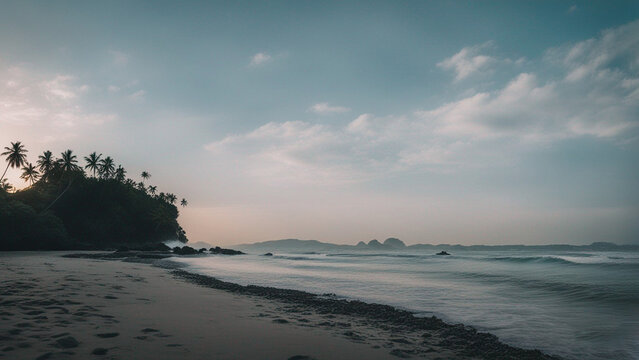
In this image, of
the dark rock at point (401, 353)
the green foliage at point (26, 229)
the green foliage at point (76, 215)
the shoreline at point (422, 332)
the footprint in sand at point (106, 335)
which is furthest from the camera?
the green foliage at point (76, 215)

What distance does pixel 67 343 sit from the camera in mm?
4387

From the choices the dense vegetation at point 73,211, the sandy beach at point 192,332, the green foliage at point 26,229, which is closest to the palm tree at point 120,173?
the dense vegetation at point 73,211

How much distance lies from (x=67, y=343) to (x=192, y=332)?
177 centimetres

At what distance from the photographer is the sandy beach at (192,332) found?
4465 mm

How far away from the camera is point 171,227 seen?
103 m

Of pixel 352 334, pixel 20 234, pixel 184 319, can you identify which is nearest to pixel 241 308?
pixel 184 319

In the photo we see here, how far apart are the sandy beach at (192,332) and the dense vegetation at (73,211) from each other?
5420cm

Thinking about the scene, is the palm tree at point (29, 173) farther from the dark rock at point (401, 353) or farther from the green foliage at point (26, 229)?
the dark rock at point (401, 353)

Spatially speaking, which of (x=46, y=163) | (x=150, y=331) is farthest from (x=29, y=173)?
(x=150, y=331)

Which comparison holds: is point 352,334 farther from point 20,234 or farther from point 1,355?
point 20,234

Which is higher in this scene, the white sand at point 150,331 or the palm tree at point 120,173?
the palm tree at point 120,173

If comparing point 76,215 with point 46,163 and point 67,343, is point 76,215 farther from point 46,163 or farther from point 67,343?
point 67,343

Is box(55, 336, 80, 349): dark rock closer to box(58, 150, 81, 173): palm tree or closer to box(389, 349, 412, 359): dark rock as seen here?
box(389, 349, 412, 359): dark rock

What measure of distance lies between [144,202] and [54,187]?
2277cm
